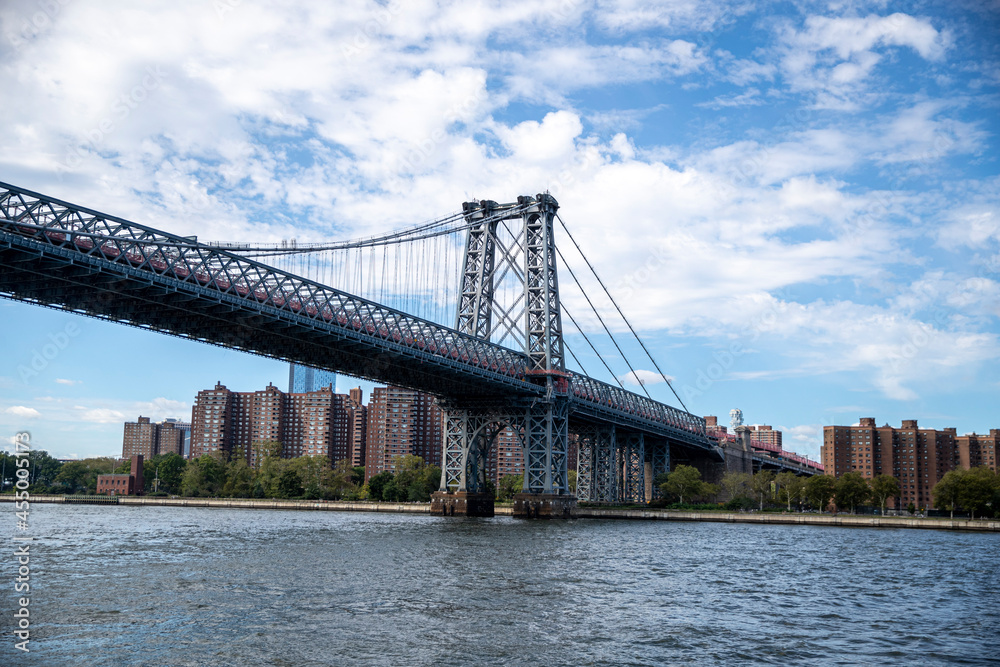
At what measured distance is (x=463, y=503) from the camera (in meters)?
88.1

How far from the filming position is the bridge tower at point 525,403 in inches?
3445

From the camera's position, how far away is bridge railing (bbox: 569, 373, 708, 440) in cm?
10019

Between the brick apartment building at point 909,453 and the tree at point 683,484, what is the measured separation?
9657 cm

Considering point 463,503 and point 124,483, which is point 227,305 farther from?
point 124,483

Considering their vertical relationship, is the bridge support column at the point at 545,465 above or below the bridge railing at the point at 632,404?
below

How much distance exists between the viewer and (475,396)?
89.4 m

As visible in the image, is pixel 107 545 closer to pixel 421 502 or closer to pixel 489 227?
pixel 489 227

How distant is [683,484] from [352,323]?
62.7 metres

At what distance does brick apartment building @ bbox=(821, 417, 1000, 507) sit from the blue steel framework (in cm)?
9518

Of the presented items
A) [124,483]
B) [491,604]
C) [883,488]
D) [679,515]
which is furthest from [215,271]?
[124,483]

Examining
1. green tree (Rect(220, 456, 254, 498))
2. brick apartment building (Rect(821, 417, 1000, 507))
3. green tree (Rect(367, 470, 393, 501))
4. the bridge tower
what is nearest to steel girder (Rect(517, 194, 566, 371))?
the bridge tower

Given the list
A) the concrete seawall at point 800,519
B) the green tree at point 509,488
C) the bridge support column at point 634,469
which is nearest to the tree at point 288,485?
the green tree at point 509,488

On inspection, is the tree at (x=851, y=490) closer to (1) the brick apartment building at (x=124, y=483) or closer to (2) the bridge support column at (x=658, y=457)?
(2) the bridge support column at (x=658, y=457)

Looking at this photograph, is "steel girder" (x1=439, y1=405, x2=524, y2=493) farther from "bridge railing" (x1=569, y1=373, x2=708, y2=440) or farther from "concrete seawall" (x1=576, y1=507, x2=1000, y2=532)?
"concrete seawall" (x1=576, y1=507, x2=1000, y2=532)
